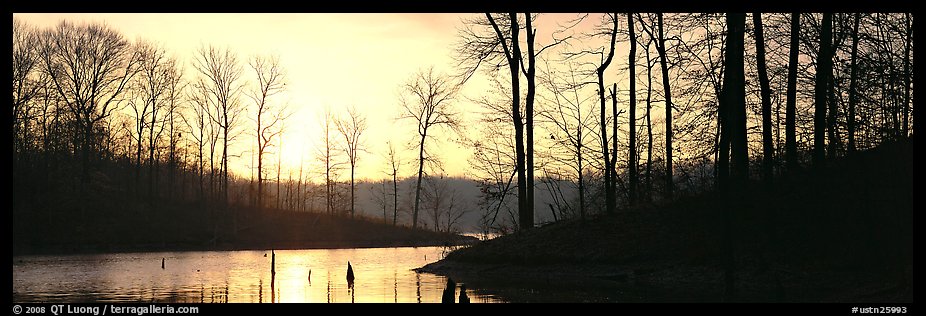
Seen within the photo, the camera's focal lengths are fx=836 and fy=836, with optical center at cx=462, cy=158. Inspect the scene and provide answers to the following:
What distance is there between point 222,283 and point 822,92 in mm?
20571

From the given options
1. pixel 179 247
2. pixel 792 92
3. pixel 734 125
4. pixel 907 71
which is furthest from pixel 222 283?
pixel 179 247

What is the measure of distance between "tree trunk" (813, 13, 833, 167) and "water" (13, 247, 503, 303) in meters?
10.9

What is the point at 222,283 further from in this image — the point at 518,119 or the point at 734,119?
the point at 734,119

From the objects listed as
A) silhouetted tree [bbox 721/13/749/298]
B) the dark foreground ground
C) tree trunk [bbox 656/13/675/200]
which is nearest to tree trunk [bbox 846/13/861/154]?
the dark foreground ground

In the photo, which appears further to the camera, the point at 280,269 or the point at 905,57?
the point at 280,269

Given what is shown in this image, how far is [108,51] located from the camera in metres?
70.3

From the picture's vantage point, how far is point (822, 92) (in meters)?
25.2

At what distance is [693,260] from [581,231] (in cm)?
605

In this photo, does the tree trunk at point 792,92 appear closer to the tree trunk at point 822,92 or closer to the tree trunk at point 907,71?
the tree trunk at point 822,92

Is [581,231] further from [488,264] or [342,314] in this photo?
[342,314]

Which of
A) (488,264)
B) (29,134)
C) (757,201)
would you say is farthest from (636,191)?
(29,134)

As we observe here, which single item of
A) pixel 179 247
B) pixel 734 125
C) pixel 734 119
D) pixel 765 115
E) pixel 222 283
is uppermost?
pixel 765 115

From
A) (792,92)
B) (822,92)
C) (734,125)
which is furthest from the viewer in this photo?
(792,92)

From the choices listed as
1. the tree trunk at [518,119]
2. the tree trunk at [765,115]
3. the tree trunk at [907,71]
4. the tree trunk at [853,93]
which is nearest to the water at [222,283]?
the tree trunk at [518,119]
